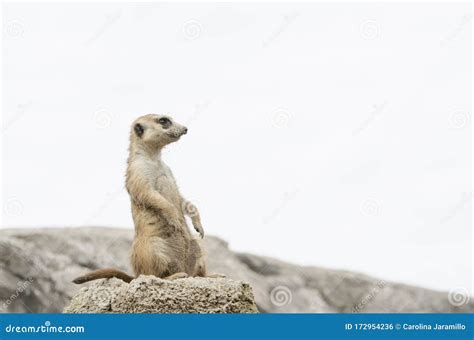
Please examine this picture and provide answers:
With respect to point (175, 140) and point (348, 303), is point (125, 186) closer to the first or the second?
point (175, 140)

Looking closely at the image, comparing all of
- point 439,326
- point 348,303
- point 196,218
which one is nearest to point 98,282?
point 196,218

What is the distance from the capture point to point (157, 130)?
19.7 feet

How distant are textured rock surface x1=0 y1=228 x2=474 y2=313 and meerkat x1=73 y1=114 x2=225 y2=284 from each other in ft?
21.3

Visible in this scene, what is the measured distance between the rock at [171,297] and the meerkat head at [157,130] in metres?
1.08

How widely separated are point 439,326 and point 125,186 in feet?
8.72

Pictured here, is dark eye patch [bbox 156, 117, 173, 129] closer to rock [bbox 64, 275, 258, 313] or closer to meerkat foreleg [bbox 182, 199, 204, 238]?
meerkat foreleg [bbox 182, 199, 204, 238]

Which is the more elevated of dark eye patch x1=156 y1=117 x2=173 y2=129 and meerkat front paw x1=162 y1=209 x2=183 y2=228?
dark eye patch x1=156 y1=117 x2=173 y2=129

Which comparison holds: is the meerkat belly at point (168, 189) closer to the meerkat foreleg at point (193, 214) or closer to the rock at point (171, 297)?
the meerkat foreleg at point (193, 214)

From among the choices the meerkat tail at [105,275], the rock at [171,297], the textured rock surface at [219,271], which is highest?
the textured rock surface at [219,271]

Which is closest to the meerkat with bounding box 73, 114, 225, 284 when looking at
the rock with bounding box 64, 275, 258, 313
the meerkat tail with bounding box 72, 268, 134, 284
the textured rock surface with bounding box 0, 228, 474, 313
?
the meerkat tail with bounding box 72, 268, 134, 284

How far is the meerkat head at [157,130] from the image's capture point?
19.6 feet

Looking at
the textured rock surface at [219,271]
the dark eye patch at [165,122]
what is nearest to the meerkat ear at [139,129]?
the dark eye patch at [165,122]

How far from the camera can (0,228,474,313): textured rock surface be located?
1209cm

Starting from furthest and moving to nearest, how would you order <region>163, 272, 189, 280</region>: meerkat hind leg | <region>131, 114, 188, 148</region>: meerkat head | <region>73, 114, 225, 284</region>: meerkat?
<region>131, 114, 188, 148</region>: meerkat head < <region>73, 114, 225, 284</region>: meerkat < <region>163, 272, 189, 280</region>: meerkat hind leg
